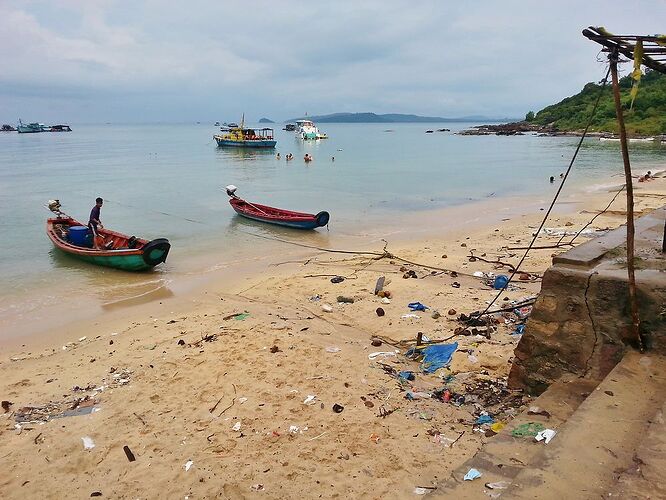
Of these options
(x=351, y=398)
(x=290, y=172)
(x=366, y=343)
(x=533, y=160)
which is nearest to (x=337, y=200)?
(x=290, y=172)

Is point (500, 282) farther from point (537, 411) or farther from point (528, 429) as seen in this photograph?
point (528, 429)

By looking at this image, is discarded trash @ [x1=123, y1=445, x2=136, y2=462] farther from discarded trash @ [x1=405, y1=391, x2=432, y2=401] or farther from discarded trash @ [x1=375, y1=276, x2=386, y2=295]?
discarded trash @ [x1=375, y1=276, x2=386, y2=295]

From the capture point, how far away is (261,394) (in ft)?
19.5

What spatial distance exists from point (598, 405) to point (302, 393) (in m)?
3.25

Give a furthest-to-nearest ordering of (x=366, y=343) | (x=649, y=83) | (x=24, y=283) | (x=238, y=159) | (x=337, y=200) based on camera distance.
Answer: (x=649, y=83)
(x=238, y=159)
(x=337, y=200)
(x=24, y=283)
(x=366, y=343)

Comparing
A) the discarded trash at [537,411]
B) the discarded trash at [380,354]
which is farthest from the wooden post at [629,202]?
the discarded trash at [380,354]

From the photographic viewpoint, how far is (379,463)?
14.8 feet

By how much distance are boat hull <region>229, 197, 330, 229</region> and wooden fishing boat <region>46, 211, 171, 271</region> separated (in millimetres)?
5601

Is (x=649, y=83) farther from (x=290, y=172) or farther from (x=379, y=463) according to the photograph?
(x=379, y=463)

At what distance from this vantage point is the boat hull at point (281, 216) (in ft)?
57.6

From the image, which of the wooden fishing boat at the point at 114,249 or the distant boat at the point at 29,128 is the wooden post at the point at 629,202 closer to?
the wooden fishing boat at the point at 114,249

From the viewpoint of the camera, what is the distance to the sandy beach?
15.0 feet

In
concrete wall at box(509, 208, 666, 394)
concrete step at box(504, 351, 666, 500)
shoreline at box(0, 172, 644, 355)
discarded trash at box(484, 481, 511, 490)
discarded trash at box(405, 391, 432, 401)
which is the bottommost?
shoreline at box(0, 172, 644, 355)

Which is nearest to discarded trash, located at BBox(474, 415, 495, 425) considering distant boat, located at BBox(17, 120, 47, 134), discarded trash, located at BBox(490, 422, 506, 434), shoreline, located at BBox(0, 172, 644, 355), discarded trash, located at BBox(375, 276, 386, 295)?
discarded trash, located at BBox(490, 422, 506, 434)
